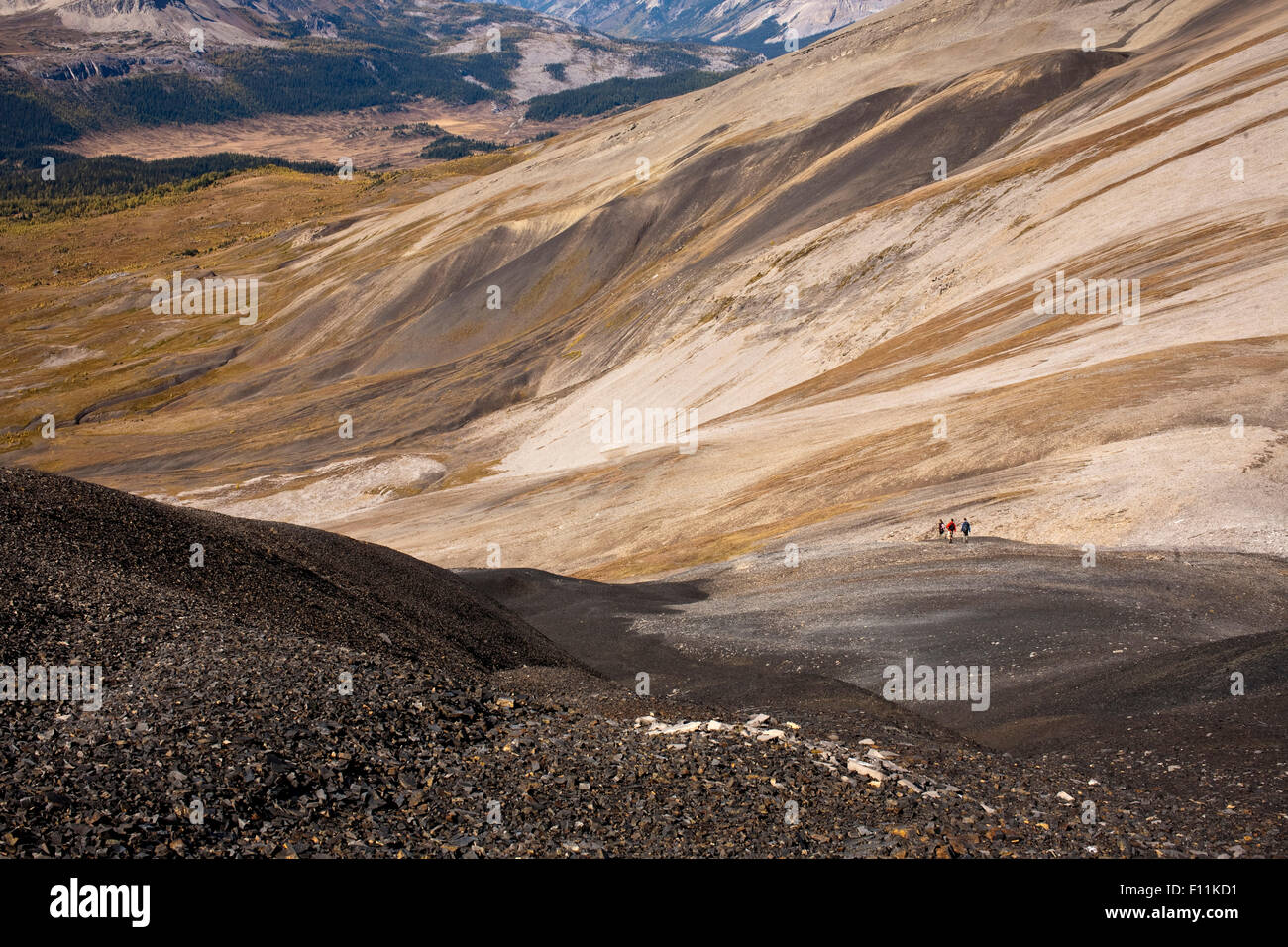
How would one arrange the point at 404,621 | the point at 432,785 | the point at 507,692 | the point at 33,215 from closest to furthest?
the point at 432,785, the point at 507,692, the point at 404,621, the point at 33,215

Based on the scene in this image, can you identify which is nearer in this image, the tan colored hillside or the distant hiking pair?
the distant hiking pair

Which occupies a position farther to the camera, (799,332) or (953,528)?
(799,332)

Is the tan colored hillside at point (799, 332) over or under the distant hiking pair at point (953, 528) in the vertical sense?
over

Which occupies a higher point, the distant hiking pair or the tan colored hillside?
the tan colored hillside

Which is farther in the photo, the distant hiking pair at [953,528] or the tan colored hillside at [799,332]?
the tan colored hillside at [799,332]

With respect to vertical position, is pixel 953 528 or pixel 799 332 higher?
pixel 799 332

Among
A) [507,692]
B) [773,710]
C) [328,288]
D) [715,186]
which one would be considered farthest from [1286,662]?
[328,288]
